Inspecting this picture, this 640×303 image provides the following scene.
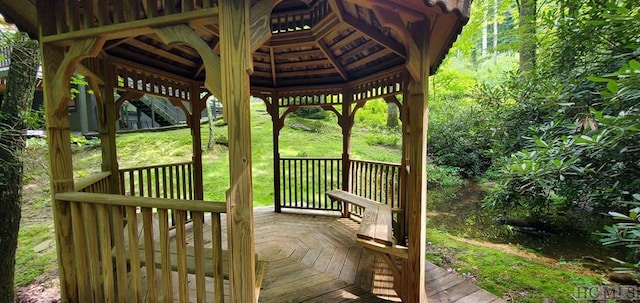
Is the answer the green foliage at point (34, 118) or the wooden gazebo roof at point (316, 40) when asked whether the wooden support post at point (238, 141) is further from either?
the green foliage at point (34, 118)

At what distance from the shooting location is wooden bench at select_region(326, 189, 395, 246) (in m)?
2.79

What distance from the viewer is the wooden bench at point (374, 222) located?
110 inches

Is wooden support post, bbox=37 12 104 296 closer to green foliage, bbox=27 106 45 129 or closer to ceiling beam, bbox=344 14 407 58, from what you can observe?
green foliage, bbox=27 106 45 129

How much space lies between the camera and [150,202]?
200 centimetres

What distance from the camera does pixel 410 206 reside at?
2629 mm

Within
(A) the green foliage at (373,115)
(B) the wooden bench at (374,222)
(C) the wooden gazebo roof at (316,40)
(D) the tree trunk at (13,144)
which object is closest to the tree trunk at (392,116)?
(A) the green foliage at (373,115)

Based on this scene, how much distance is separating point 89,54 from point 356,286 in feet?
10.5

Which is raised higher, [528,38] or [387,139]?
[528,38]

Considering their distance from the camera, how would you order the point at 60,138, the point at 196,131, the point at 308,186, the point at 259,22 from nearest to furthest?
the point at 259,22
the point at 60,138
the point at 196,131
the point at 308,186

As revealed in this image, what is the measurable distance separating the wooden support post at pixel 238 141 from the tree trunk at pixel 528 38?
5924 mm

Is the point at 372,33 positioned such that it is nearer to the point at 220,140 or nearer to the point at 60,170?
the point at 60,170

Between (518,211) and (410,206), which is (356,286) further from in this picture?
(518,211)

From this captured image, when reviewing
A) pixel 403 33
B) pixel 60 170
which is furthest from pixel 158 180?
pixel 403 33

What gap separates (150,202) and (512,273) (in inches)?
167
